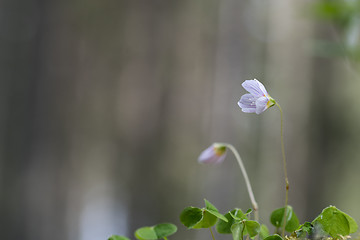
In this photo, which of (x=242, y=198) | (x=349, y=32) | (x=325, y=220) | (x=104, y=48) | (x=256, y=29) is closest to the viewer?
(x=325, y=220)

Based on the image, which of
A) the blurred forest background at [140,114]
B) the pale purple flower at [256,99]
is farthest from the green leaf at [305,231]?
the blurred forest background at [140,114]

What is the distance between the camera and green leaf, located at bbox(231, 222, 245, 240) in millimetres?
361

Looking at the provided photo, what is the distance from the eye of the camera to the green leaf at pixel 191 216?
1.30 feet

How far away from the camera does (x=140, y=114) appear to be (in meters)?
4.22

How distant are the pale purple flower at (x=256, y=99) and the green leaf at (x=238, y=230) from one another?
0.11 metres

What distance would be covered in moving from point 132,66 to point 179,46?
1.49 feet

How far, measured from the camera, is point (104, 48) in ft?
13.7

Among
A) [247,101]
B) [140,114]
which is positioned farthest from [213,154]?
[140,114]

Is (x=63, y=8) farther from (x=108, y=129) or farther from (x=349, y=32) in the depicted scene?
(x=349, y=32)

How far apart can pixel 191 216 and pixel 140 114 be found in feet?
12.6

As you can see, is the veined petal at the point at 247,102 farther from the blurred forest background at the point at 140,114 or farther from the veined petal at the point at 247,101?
the blurred forest background at the point at 140,114

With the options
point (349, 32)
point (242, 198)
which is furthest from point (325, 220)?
point (242, 198)

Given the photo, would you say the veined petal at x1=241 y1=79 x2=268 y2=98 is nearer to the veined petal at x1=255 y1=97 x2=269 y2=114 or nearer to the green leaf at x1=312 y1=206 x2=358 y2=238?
the veined petal at x1=255 y1=97 x2=269 y2=114

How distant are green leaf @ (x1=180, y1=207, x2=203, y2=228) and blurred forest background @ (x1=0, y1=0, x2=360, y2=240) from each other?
3333 millimetres
